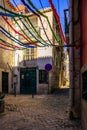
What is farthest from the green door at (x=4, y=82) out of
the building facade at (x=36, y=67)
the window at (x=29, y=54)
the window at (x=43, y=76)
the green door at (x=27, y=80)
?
the window at (x=43, y=76)

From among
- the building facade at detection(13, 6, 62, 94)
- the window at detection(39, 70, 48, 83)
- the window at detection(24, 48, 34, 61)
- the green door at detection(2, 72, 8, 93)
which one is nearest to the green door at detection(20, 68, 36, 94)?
the building facade at detection(13, 6, 62, 94)

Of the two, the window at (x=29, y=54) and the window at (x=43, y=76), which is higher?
the window at (x=29, y=54)

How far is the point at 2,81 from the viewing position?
59.5ft

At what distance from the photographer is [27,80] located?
63.4 ft

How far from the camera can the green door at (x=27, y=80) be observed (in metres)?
19.0

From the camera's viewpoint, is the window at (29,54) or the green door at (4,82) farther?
the window at (29,54)

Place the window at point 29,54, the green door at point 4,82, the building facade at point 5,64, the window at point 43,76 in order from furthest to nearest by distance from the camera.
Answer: the window at point 29,54
the window at point 43,76
the green door at point 4,82
the building facade at point 5,64

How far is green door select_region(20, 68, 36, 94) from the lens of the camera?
19.0 m

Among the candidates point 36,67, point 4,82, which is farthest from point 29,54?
point 4,82

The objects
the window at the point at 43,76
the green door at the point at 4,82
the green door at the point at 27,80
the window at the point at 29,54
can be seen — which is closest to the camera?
the green door at the point at 4,82

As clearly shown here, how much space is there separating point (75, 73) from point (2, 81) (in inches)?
475

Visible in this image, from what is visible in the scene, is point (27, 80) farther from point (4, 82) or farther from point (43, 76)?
point (4, 82)

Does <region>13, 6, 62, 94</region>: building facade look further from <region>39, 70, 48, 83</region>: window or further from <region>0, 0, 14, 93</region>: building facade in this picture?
<region>0, 0, 14, 93</region>: building facade

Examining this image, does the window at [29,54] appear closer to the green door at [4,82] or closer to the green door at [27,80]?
the green door at [27,80]
